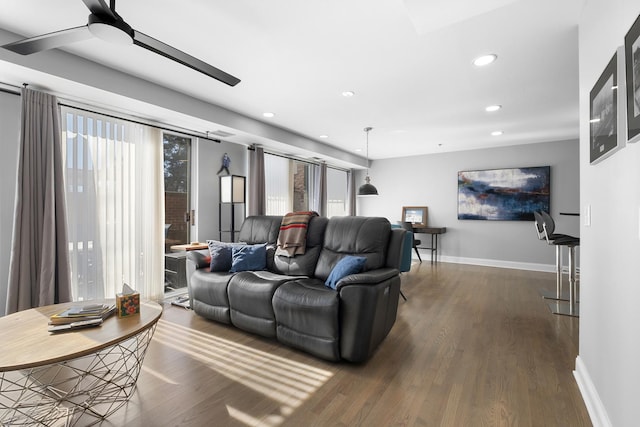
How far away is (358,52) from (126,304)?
2.57 m

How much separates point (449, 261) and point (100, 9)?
6.89 m

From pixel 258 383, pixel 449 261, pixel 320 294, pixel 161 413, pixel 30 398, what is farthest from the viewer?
pixel 449 261

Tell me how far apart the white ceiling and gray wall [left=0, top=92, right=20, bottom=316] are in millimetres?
298

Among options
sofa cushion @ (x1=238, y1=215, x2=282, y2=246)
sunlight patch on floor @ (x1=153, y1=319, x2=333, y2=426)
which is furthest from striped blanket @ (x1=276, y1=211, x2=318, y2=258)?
sunlight patch on floor @ (x1=153, y1=319, x2=333, y2=426)

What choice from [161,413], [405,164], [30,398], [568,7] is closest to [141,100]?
[30,398]

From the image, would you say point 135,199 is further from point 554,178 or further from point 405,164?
point 554,178

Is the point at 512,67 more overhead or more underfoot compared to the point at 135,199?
more overhead

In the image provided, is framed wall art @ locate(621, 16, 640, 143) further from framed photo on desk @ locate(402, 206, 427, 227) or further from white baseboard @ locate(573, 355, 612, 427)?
framed photo on desk @ locate(402, 206, 427, 227)

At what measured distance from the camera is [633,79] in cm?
110

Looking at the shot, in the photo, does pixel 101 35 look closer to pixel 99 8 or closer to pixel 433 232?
pixel 99 8

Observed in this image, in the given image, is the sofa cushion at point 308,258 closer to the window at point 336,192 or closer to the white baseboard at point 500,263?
the window at point 336,192

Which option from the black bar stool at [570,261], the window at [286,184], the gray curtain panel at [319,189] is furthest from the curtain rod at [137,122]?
the black bar stool at [570,261]

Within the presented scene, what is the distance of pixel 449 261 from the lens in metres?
6.71

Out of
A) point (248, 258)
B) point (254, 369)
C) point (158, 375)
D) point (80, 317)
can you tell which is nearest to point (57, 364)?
point (80, 317)
